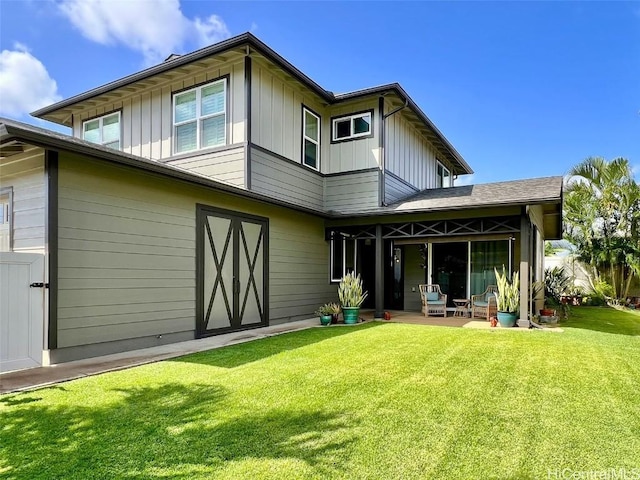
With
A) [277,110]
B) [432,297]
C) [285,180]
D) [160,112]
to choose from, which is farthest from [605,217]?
[160,112]

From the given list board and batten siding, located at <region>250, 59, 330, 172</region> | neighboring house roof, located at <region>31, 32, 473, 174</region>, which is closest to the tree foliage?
neighboring house roof, located at <region>31, 32, 473, 174</region>

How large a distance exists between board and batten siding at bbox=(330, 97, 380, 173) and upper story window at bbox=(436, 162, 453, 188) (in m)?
5.76

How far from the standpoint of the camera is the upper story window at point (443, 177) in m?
15.8

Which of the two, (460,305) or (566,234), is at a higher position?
(566,234)

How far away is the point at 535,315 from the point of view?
395 inches

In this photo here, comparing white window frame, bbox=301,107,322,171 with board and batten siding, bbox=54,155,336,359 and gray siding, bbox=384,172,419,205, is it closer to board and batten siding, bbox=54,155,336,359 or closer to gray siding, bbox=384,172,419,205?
gray siding, bbox=384,172,419,205

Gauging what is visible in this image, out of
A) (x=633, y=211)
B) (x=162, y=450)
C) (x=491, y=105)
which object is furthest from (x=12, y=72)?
(x=633, y=211)

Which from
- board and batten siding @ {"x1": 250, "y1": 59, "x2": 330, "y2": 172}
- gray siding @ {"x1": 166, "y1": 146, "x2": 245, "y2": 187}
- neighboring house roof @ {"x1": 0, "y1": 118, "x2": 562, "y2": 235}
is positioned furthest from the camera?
board and batten siding @ {"x1": 250, "y1": 59, "x2": 330, "y2": 172}

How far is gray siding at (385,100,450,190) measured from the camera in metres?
11.2

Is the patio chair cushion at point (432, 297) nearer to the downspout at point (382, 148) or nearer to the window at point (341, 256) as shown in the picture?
the window at point (341, 256)

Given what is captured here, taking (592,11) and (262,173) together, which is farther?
(592,11)

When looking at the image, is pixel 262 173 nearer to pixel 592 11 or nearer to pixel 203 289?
pixel 203 289

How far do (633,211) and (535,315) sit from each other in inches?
300

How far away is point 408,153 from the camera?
12547 mm
